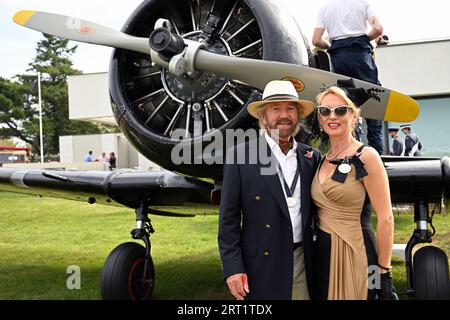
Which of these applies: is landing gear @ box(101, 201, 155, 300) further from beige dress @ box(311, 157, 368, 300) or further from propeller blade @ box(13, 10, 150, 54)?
beige dress @ box(311, 157, 368, 300)

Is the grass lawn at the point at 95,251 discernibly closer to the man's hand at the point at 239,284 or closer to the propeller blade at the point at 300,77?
the propeller blade at the point at 300,77

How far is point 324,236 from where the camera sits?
8.86 ft

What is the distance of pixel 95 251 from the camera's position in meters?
9.02

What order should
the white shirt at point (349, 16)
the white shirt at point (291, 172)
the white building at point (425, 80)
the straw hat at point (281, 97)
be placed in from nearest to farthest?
the white shirt at point (291, 172) → the straw hat at point (281, 97) → the white shirt at point (349, 16) → the white building at point (425, 80)

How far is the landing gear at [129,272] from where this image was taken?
5.13 metres

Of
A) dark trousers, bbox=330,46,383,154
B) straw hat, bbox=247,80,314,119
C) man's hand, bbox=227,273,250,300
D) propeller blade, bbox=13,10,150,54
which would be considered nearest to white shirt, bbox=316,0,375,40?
dark trousers, bbox=330,46,383,154

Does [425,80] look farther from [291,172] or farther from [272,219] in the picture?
[272,219]

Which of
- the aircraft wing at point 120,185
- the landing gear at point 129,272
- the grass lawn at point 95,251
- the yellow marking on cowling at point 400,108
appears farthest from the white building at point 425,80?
the yellow marking on cowling at point 400,108

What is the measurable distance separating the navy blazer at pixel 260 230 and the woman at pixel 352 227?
91mm

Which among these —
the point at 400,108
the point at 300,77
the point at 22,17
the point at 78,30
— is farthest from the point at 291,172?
the point at 22,17

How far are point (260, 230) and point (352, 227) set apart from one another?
46cm

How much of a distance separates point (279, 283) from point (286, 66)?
171cm
